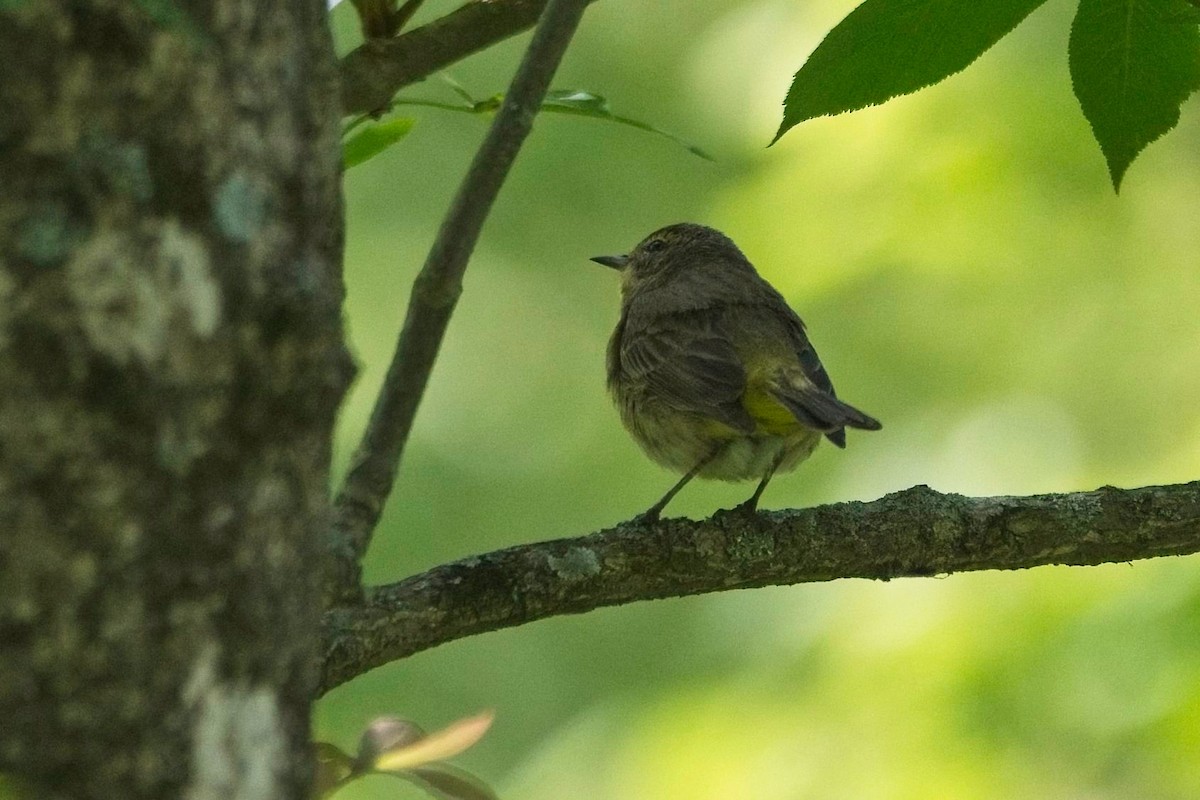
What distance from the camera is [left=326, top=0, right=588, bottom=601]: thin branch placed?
2.61m

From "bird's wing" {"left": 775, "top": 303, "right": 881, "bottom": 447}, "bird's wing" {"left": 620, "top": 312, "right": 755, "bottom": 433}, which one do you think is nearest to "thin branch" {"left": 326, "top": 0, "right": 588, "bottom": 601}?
A: "bird's wing" {"left": 775, "top": 303, "right": 881, "bottom": 447}

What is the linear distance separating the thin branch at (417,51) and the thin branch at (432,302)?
0.58ft

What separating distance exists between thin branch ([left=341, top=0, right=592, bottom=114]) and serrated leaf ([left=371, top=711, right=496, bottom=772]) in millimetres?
1235

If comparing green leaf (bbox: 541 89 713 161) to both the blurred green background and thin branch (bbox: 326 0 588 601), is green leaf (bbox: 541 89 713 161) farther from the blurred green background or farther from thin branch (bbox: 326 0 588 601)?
the blurred green background

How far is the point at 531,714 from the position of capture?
904cm

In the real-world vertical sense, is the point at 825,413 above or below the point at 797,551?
above

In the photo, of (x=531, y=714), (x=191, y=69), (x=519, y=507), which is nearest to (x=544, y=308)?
(x=519, y=507)

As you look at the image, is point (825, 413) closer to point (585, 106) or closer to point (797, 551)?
point (797, 551)

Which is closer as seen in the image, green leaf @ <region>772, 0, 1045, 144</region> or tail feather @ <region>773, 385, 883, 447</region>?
green leaf @ <region>772, 0, 1045, 144</region>

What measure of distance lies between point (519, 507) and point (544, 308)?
1575 mm

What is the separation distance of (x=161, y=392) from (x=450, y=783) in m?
0.71

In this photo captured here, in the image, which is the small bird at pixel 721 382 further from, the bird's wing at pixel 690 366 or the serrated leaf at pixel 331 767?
the serrated leaf at pixel 331 767

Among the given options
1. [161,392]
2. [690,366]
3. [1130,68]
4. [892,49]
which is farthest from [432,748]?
[690,366]

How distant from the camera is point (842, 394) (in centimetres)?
734
